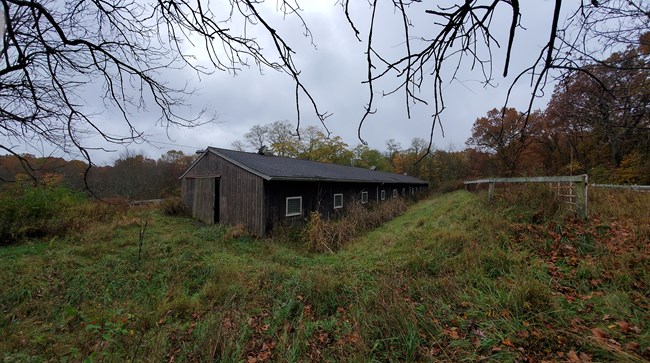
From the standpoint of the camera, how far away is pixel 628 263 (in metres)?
3.52

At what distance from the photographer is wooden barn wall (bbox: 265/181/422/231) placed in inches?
391

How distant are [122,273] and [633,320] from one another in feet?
A: 26.9

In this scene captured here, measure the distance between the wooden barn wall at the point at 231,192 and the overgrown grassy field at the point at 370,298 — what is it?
2975 mm

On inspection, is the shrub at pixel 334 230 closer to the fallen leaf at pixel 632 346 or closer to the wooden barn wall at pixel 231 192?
the wooden barn wall at pixel 231 192

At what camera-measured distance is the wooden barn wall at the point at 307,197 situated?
9922 millimetres

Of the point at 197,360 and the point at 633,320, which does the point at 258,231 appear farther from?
the point at 633,320

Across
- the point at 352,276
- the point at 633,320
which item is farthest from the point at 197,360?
the point at 633,320

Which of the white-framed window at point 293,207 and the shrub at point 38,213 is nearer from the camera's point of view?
the shrub at point 38,213

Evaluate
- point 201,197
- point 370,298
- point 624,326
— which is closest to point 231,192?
point 201,197

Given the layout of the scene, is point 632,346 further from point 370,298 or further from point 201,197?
point 201,197

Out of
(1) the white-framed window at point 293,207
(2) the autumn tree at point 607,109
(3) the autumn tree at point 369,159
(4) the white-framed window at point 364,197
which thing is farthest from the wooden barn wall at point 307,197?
(3) the autumn tree at point 369,159

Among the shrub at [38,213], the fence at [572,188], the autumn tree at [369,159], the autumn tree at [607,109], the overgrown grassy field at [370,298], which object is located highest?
the autumn tree at [369,159]

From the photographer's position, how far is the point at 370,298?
12.4 feet

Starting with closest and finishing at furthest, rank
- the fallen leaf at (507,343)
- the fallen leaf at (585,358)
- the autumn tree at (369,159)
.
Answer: the fallen leaf at (585,358), the fallen leaf at (507,343), the autumn tree at (369,159)
